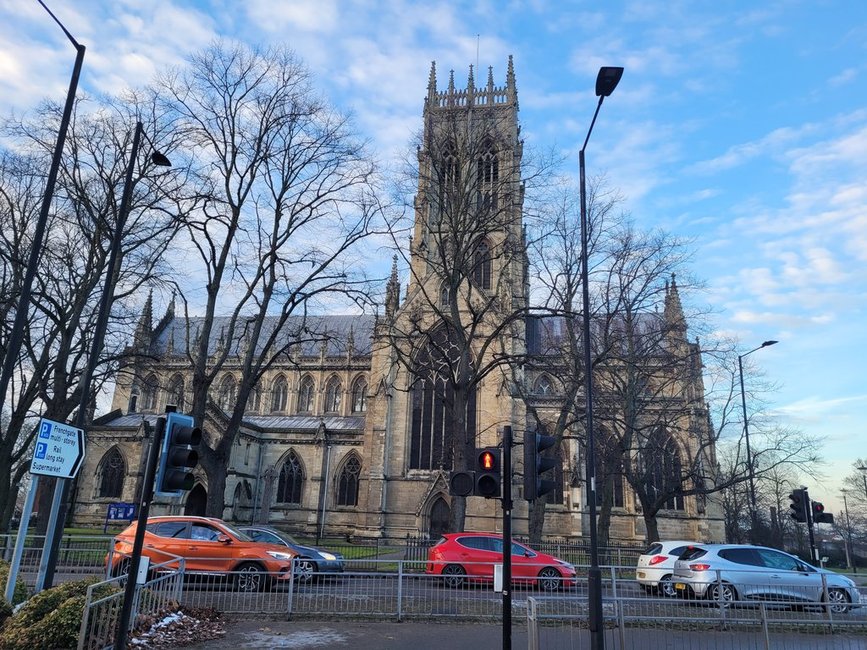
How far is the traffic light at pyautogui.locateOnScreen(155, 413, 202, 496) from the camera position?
6832 millimetres

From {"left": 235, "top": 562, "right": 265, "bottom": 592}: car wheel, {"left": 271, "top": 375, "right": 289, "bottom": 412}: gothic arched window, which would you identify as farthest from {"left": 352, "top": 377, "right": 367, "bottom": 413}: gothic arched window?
{"left": 235, "top": 562, "right": 265, "bottom": 592}: car wheel

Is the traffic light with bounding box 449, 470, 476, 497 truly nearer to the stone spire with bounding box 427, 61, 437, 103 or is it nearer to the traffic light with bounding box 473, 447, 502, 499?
the traffic light with bounding box 473, 447, 502, 499

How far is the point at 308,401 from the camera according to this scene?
48.4m

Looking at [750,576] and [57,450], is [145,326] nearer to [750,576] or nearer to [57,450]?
[57,450]

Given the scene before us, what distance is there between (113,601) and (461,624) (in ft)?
20.5

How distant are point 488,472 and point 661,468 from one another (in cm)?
2570

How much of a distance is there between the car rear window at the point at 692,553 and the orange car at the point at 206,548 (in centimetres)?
969

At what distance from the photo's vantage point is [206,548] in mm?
14320

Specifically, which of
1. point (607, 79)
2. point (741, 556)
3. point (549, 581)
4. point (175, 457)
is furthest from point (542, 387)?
point (175, 457)

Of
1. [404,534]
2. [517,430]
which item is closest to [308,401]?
[404,534]

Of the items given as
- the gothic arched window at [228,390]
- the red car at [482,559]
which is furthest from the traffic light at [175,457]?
the gothic arched window at [228,390]

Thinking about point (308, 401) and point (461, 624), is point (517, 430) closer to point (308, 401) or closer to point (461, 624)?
point (308, 401)

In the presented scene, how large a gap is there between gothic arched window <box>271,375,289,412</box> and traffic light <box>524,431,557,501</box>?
42.5 m

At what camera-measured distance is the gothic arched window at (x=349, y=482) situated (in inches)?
1594
